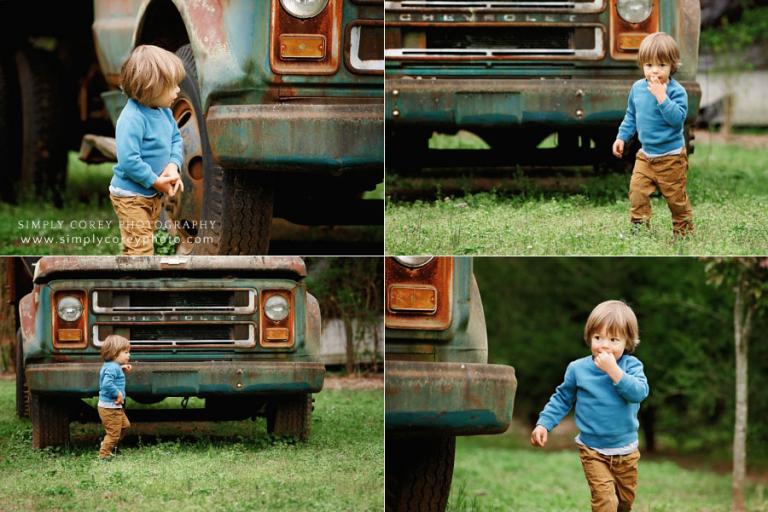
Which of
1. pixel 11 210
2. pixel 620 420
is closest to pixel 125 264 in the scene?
pixel 620 420

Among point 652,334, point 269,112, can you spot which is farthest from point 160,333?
point 652,334

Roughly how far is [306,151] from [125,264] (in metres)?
0.80

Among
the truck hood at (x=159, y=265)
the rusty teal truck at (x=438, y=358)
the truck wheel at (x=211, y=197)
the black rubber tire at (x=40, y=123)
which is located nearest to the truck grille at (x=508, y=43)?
the truck wheel at (x=211, y=197)

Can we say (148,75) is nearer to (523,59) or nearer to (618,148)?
(523,59)

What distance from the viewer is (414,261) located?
4098mm

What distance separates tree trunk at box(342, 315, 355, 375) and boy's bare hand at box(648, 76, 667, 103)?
1.48 meters

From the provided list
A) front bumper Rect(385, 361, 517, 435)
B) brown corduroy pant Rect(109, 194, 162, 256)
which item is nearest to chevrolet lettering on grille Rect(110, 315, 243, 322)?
brown corduroy pant Rect(109, 194, 162, 256)

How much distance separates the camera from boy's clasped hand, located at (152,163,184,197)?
441 cm

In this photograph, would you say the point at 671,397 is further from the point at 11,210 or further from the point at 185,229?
the point at 185,229

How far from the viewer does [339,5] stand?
452 centimetres

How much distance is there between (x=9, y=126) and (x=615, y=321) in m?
4.44

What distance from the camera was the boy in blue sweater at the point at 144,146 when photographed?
441cm

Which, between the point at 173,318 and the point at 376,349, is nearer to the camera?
the point at 376,349

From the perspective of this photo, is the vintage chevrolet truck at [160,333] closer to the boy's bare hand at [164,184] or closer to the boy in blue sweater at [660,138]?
the boy's bare hand at [164,184]
